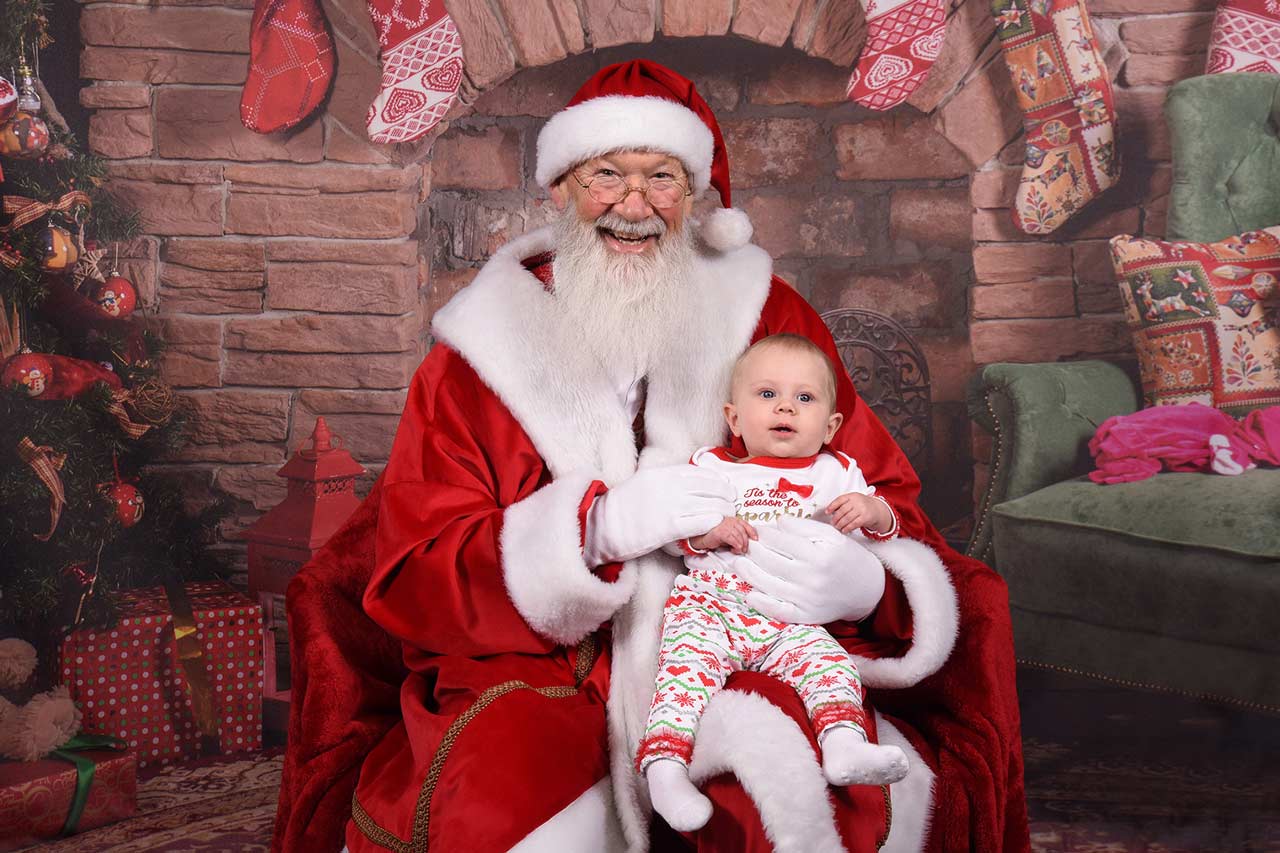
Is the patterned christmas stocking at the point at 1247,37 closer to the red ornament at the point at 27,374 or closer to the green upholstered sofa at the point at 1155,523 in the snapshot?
the green upholstered sofa at the point at 1155,523

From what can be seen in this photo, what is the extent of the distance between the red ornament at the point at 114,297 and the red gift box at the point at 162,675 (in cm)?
71

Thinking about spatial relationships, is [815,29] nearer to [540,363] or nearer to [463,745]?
[540,363]

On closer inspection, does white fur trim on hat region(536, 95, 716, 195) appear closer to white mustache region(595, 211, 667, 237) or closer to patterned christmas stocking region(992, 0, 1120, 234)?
white mustache region(595, 211, 667, 237)

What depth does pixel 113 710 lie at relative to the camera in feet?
8.95

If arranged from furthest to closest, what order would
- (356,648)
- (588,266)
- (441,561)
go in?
(588,266)
(356,648)
(441,561)

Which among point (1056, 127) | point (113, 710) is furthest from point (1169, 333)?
point (113, 710)

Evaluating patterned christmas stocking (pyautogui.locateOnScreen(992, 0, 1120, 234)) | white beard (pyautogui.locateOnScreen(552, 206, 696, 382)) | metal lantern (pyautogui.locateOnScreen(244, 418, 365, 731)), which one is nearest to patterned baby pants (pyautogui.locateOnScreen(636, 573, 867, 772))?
white beard (pyautogui.locateOnScreen(552, 206, 696, 382))

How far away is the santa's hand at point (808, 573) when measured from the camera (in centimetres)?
159

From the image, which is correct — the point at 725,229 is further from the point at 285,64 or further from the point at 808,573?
the point at 285,64

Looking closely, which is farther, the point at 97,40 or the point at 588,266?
the point at 97,40

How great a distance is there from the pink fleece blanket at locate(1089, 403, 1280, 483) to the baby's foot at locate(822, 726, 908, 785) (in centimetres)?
171

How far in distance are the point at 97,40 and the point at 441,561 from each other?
2455mm

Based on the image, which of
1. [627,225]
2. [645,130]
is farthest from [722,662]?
[645,130]

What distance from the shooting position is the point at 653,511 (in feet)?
5.20
